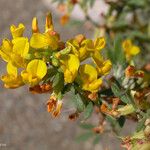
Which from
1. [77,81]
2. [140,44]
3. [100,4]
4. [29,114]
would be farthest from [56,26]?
[77,81]

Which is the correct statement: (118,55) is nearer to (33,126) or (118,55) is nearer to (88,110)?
(88,110)

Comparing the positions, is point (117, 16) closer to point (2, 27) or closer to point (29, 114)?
point (29, 114)

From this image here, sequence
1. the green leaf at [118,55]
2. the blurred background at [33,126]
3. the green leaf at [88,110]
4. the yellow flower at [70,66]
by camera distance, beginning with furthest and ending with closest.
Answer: the blurred background at [33,126]
the green leaf at [118,55]
the green leaf at [88,110]
the yellow flower at [70,66]

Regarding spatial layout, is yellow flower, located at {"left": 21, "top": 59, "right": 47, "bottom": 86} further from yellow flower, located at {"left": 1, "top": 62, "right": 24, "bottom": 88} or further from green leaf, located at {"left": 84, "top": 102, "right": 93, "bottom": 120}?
green leaf, located at {"left": 84, "top": 102, "right": 93, "bottom": 120}

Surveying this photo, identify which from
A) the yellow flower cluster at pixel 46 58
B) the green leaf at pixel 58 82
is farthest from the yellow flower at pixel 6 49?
the green leaf at pixel 58 82

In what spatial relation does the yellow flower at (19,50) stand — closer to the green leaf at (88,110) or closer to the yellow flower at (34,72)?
the yellow flower at (34,72)

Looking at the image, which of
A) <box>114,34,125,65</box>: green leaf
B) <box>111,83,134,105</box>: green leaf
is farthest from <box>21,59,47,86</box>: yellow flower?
<box>114,34,125,65</box>: green leaf

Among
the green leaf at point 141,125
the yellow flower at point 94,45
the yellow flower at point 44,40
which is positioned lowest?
the green leaf at point 141,125

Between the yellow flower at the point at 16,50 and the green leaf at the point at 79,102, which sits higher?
the yellow flower at the point at 16,50

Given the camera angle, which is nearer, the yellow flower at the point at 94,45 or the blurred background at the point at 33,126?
the yellow flower at the point at 94,45

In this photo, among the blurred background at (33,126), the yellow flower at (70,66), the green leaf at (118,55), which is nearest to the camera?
the yellow flower at (70,66)
